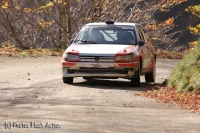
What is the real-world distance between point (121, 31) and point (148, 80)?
1927 millimetres

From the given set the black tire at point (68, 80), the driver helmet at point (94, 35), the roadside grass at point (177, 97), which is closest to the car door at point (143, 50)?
the driver helmet at point (94, 35)

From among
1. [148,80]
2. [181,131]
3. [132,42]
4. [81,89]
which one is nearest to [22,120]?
[181,131]

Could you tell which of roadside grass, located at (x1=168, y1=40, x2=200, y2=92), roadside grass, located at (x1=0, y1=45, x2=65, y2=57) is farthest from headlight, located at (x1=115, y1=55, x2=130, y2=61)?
roadside grass, located at (x1=0, y1=45, x2=65, y2=57)

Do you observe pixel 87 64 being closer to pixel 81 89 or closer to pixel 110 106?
pixel 81 89

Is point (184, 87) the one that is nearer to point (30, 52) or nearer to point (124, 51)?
point (124, 51)

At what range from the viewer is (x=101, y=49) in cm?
1744

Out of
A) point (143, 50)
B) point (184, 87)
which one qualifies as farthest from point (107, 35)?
point (184, 87)

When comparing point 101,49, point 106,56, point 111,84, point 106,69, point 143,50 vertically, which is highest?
point 101,49

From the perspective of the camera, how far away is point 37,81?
1878 cm

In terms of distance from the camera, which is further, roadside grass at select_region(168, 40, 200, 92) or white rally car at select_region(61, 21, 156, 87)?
white rally car at select_region(61, 21, 156, 87)

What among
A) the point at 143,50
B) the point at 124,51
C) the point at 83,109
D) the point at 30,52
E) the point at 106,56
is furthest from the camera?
the point at 30,52

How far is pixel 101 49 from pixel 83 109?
502 cm

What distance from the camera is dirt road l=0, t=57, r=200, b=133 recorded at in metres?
10.3

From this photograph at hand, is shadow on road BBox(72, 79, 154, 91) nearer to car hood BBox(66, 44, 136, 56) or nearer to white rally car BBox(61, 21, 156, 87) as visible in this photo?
white rally car BBox(61, 21, 156, 87)
